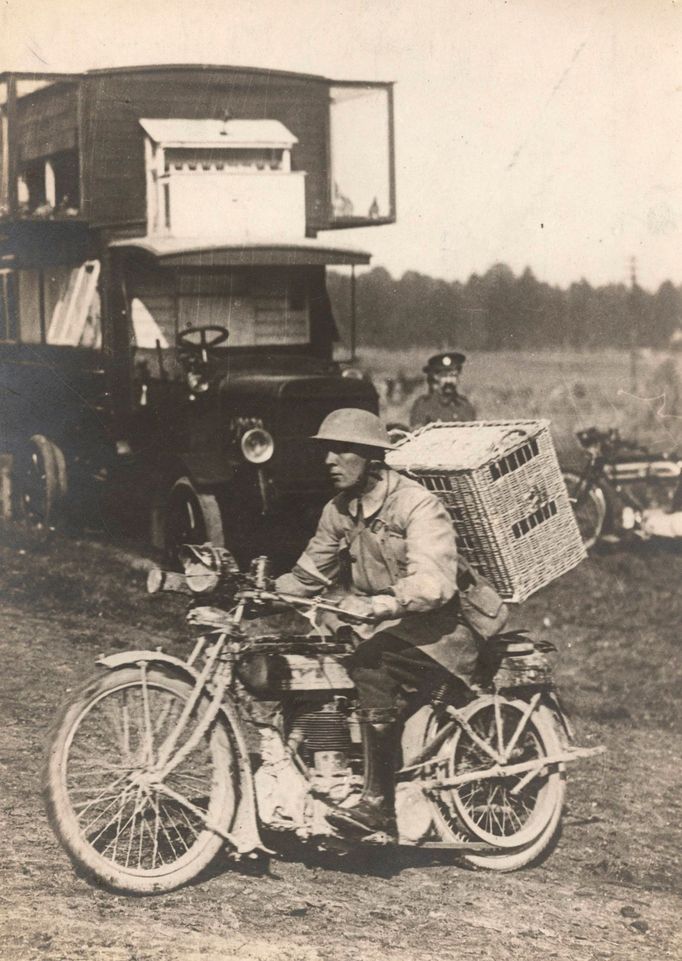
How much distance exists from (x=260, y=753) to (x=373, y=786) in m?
0.45

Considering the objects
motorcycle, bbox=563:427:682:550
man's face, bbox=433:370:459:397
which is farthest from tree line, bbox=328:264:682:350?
motorcycle, bbox=563:427:682:550

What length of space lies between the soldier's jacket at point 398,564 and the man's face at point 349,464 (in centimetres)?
9

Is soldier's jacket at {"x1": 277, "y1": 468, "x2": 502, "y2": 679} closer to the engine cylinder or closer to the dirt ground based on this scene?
the engine cylinder

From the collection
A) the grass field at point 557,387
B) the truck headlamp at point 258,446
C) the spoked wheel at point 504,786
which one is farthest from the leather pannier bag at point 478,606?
the grass field at point 557,387

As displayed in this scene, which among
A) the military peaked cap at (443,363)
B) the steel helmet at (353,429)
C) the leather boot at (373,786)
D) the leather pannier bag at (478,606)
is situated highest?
the military peaked cap at (443,363)

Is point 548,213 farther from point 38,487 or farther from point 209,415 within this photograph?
point 38,487

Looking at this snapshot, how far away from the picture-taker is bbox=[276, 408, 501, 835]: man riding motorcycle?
416cm

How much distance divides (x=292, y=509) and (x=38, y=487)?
158 cm

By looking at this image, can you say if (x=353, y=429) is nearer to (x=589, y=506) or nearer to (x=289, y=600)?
(x=289, y=600)

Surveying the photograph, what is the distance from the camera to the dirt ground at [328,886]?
4082mm

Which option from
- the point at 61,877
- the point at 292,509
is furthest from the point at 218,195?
the point at 61,877

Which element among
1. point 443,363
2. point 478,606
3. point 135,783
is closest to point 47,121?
point 443,363

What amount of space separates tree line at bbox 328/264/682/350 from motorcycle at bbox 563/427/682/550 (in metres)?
1.54

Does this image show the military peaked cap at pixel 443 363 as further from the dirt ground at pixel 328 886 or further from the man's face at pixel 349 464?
the man's face at pixel 349 464
